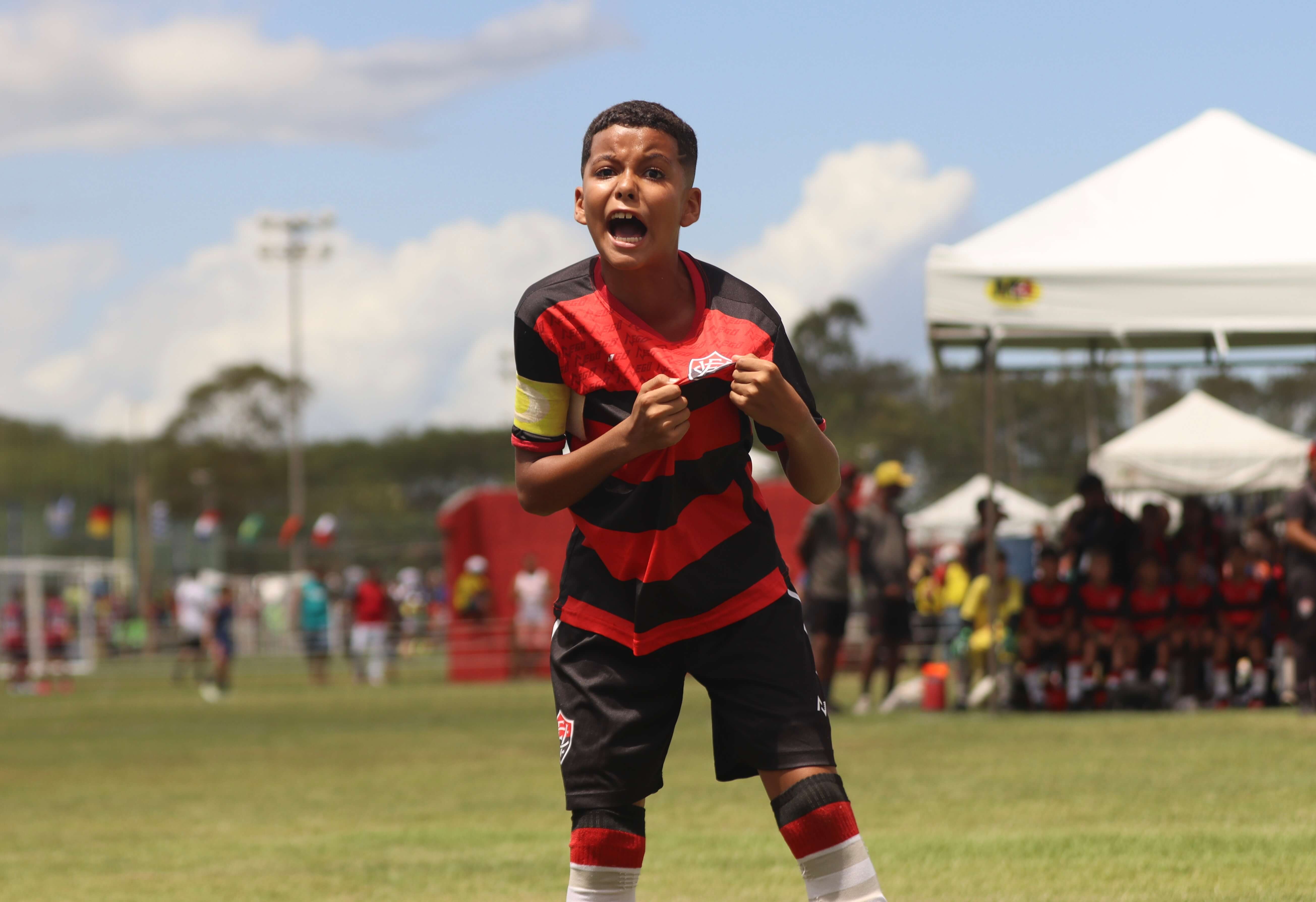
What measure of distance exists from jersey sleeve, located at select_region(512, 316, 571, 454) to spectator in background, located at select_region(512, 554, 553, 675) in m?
20.8

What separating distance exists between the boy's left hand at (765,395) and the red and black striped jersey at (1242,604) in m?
11.4

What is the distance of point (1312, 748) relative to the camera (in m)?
9.57

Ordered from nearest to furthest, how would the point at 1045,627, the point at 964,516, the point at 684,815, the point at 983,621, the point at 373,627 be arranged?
1. the point at 684,815
2. the point at 1045,627
3. the point at 983,621
4. the point at 373,627
5. the point at 964,516

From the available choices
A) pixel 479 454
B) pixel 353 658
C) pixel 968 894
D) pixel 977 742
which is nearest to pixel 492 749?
pixel 977 742

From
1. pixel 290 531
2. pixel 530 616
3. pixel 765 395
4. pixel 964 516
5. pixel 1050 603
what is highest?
pixel 290 531

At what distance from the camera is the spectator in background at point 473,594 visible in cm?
2620

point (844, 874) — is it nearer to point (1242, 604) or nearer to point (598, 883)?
point (598, 883)

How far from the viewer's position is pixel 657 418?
3.16 metres

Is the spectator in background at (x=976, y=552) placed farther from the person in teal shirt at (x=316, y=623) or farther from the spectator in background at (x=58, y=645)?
the spectator in background at (x=58, y=645)

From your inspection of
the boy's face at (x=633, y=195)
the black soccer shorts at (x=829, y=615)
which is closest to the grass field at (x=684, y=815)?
the black soccer shorts at (x=829, y=615)

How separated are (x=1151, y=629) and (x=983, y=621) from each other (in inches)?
68.1

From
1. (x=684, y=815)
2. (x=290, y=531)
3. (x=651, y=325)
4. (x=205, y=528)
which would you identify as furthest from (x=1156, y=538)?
(x=205, y=528)

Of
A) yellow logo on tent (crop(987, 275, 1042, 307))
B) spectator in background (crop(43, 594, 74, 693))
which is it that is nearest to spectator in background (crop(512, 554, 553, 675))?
spectator in background (crop(43, 594, 74, 693))

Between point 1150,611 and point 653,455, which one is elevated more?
point 653,455
